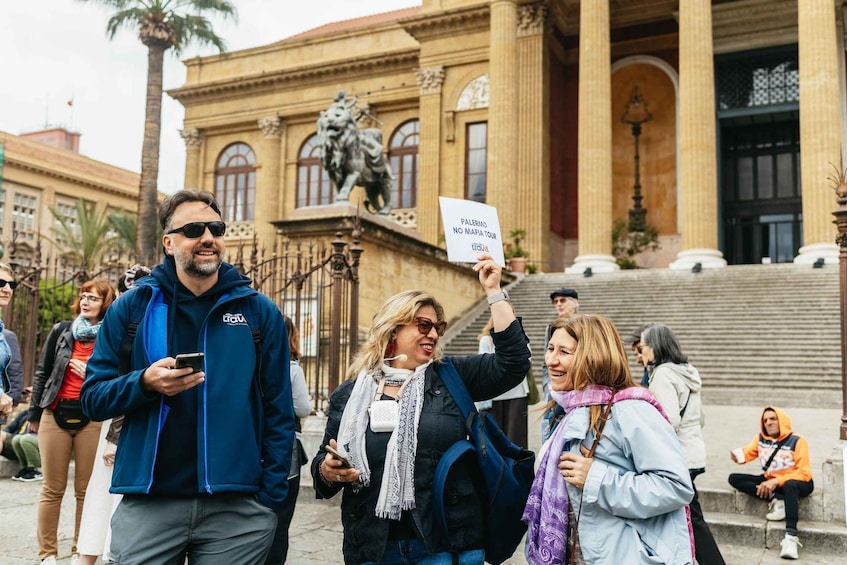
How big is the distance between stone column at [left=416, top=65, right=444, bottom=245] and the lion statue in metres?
13.9

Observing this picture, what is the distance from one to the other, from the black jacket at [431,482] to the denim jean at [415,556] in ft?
0.07

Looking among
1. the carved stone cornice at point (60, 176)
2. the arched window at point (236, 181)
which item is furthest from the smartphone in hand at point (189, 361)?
the carved stone cornice at point (60, 176)

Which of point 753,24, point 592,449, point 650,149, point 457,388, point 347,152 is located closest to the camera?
point 592,449

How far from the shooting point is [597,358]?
2.72 m

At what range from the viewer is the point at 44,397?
4.68 meters

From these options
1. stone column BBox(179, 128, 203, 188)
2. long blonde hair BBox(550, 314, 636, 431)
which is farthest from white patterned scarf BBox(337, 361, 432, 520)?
stone column BBox(179, 128, 203, 188)

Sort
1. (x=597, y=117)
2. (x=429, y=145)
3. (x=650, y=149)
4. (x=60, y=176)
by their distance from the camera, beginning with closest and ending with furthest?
(x=597, y=117), (x=650, y=149), (x=429, y=145), (x=60, y=176)

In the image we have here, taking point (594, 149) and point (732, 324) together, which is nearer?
point (732, 324)

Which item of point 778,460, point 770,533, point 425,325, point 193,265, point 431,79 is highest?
point 431,79

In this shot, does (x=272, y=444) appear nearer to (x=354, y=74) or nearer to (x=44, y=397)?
(x=44, y=397)

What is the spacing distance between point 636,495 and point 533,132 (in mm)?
23718

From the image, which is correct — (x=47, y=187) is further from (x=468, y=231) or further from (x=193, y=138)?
(x=468, y=231)

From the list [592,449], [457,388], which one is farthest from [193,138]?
[592,449]

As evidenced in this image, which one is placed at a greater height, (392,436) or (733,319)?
(733,319)
